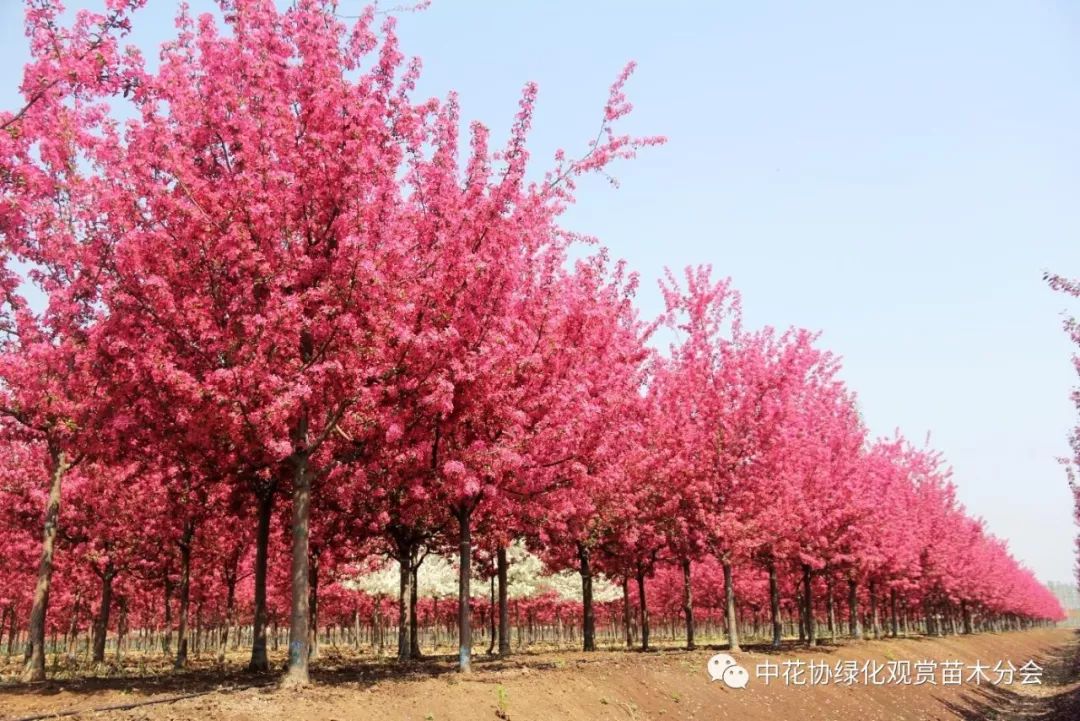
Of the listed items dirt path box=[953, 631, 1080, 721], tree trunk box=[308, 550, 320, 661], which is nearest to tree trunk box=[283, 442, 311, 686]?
tree trunk box=[308, 550, 320, 661]

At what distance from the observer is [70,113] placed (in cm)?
1584

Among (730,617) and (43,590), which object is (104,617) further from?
(730,617)

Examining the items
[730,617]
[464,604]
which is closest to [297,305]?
[464,604]

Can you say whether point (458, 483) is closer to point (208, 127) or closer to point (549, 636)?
point (208, 127)

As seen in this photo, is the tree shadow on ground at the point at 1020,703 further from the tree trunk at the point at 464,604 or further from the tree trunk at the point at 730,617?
the tree trunk at the point at 464,604

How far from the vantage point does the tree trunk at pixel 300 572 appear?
1266 cm

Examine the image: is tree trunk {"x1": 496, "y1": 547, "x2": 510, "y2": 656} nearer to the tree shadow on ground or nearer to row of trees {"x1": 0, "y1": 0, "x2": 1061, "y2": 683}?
row of trees {"x1": 0, "y1": 0, "x2": 1061, "y2": 683}

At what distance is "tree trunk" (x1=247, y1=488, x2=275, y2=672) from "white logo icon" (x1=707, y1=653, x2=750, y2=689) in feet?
38.4

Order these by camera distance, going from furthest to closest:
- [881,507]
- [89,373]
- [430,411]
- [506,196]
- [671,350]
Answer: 1. [881,507]
2. [671,350]
3. [506,196]
4. [430,411]
5. [89,373]

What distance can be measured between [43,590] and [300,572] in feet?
28.6

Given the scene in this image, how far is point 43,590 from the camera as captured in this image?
17250 millimetres

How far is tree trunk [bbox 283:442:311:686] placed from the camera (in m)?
12.7

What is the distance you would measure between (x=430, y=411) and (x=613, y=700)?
7267 millimetres

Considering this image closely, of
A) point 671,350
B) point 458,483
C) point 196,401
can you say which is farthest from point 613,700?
point 671,350
